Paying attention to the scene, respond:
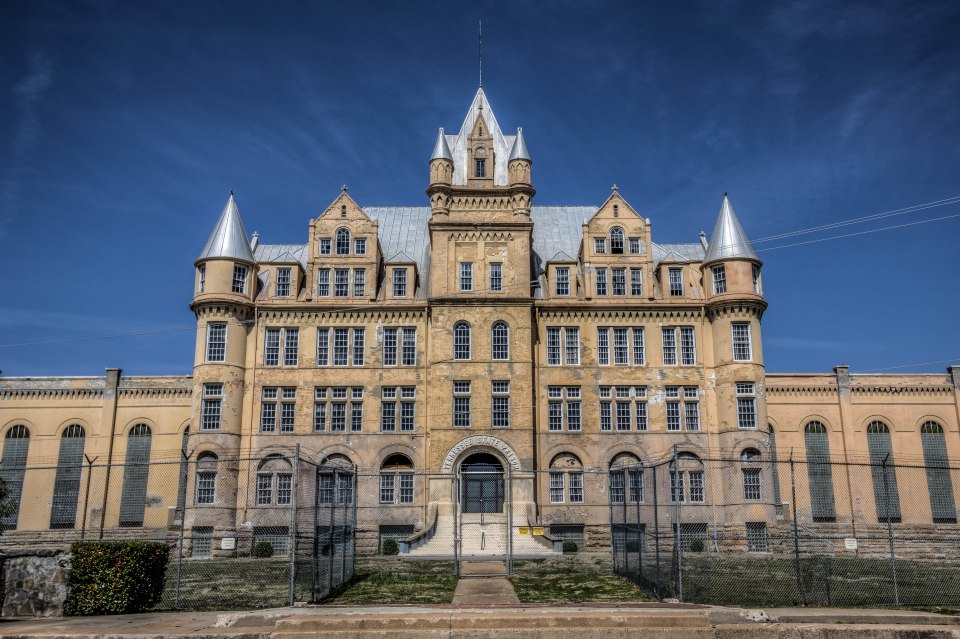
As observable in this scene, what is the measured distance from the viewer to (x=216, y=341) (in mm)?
43750

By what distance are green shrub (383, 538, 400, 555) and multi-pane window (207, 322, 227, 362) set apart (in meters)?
12.8

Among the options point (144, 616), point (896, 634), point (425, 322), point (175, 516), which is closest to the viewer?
point (896, 634)

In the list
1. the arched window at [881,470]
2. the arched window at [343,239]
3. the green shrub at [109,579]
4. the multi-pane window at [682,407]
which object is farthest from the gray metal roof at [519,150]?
the green shrub at [109,579]

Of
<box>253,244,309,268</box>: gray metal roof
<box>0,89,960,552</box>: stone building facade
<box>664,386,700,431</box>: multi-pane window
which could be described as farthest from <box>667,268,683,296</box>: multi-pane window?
<box>253,244,309,268</box>: gray metal roof

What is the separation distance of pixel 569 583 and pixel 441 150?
28469 millimetres

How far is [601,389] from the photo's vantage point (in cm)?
4419

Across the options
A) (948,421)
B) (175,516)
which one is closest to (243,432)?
(175,516)

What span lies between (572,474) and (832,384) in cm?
1605

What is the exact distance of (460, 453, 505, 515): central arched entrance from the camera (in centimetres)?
4206

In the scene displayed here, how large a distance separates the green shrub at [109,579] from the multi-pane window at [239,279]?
2838cm

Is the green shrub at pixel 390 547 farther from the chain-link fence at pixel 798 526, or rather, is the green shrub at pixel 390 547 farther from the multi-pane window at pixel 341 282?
the multi-pane window at pixel 341 282

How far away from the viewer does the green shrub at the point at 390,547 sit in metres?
39.6

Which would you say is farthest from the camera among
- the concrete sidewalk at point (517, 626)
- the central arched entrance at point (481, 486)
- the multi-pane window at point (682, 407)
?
the multi-pane window at point (682, 407)

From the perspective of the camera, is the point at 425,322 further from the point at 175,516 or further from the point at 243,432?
the point at 175,516
